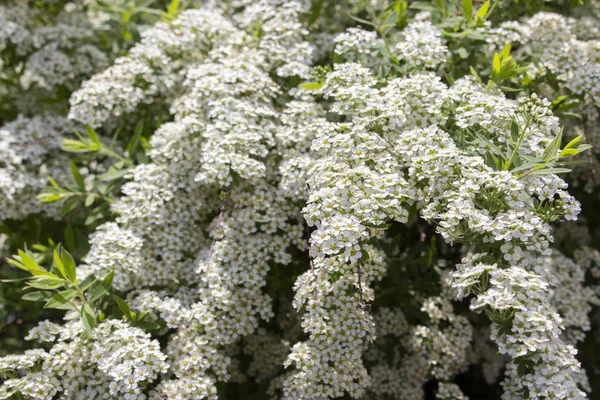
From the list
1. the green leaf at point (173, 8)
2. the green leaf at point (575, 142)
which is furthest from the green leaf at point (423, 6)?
the green leaf at point (173, 8)

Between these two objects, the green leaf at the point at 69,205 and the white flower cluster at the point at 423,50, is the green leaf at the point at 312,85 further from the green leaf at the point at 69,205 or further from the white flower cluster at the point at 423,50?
the green leaf at the point at 69,205

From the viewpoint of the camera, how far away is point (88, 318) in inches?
156

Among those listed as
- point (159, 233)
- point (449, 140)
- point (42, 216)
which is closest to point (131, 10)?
point (42, 216)

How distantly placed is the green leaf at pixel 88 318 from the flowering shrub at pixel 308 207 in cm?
2

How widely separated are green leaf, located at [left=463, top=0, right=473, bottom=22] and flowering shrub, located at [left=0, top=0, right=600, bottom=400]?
8 cm

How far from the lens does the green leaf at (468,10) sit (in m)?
4.48

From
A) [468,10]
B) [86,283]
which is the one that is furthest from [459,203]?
[86,283]

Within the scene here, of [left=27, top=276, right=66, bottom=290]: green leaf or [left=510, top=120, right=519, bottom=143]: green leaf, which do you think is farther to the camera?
[left=27, top=276, right=66, bottom=290]: green leaf

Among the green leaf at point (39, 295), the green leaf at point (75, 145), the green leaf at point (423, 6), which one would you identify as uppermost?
the green leaf at point (423, 6)

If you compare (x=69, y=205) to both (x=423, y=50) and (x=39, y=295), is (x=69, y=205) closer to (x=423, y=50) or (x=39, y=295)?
(x=39, y=295)

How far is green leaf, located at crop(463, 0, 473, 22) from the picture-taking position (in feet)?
14.7

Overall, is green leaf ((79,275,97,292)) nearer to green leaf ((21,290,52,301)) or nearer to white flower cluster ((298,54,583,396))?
green leaf ((21,290,52,301))

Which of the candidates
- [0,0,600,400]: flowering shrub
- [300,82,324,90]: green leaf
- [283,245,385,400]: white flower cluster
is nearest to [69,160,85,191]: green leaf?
[0,0,600,400]: flowering shrub

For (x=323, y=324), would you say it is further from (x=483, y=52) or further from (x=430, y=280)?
(x=483, y=52)
